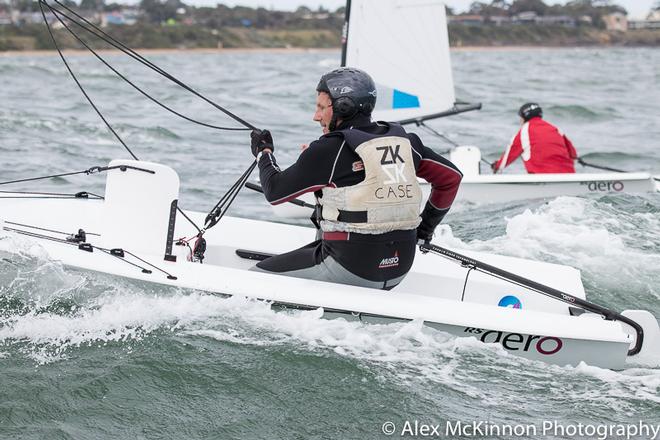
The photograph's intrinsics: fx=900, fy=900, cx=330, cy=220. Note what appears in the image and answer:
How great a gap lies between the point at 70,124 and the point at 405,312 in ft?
28.8

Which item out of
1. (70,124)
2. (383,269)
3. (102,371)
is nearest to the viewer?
(102,371)

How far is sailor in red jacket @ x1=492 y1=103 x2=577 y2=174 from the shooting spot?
24.3ft

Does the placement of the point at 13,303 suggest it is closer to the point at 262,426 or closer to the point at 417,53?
the point at 262,426

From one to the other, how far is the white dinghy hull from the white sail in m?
3.71

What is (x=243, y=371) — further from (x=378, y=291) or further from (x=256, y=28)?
(x=256, y=28)

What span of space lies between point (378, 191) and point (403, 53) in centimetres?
480

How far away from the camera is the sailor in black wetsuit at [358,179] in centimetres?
322

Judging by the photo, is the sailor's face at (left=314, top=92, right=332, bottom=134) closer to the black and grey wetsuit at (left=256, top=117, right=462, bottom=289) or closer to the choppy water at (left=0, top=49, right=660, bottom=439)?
the black and grey wetsuit at (left=256, top=117, right=462, bottom=289)

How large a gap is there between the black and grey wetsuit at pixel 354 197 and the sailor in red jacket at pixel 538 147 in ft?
12.9

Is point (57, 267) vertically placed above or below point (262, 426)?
above

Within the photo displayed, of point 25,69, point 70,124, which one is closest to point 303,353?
point 70,124

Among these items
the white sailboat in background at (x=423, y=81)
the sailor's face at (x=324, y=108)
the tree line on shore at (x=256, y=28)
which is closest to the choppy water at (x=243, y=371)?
the sailor's face at (x=324, y=108)

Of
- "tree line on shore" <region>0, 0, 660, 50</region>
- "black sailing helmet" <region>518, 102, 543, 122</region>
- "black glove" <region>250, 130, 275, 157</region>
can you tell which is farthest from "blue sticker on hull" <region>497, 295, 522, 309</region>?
"tree line on shore" <region>0, 0, 660, 50</region>

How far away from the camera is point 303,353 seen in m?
3.30
